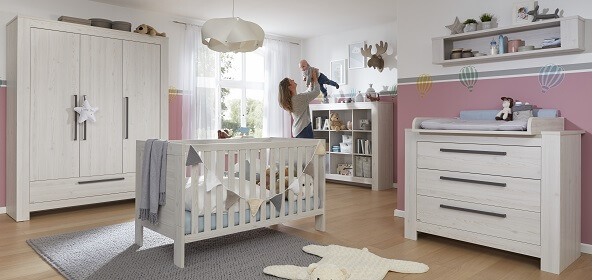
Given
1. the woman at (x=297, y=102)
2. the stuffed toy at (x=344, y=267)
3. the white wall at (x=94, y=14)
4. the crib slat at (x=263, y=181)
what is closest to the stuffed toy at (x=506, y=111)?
the stuffed toy at (x=344, y=267)

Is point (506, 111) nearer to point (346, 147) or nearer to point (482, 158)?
point (482, 158)

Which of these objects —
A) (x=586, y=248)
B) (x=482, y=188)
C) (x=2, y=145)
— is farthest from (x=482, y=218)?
(x=2, y=145)

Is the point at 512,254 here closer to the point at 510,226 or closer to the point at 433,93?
the point at 510,226

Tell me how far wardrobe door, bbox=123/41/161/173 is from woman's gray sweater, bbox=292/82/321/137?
4.63 feet

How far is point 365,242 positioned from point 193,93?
3.07 meters

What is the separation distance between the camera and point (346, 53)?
5996 mm

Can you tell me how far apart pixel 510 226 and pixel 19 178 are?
3755mm

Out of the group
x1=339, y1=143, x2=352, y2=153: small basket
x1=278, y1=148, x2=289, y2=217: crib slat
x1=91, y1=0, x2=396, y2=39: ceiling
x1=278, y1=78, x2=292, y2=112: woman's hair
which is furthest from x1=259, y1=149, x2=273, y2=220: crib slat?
x1=339, y1=143, x2=352, y2=153: small basket

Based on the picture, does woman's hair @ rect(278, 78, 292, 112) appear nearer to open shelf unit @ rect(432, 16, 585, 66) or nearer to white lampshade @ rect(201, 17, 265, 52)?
open shelf unit @ rect(432, 16, 585, 66)

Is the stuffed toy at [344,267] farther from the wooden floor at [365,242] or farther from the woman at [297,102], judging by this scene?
the woman at [297,102]

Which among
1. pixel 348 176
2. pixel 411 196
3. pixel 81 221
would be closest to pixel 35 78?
pixel 81 221

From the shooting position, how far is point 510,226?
2561 millimetres

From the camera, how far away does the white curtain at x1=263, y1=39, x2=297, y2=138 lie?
605 centimetres

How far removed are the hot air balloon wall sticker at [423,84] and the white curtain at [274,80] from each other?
9.12 ft
